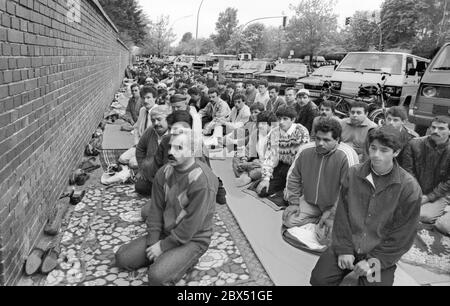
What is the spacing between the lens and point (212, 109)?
9.12 meters

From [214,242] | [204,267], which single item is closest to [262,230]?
[214,242]

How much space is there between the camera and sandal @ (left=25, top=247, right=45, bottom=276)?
3.02 m

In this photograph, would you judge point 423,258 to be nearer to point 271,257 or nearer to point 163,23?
point 271,257

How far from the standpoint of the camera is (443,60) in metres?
8.18

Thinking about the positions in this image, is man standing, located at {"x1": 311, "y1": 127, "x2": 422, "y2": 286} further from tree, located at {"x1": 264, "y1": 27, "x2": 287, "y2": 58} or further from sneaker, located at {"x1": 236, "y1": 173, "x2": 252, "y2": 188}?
tree, located at {"x1": 264, "y1": 27, "x2": 287, "y2": 58}

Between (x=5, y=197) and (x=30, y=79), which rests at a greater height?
(x=30, y=79)

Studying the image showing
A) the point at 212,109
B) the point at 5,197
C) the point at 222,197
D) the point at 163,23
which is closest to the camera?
the point at 5,197

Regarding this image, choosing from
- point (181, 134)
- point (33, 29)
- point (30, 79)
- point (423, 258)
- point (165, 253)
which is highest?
point (33, 29)

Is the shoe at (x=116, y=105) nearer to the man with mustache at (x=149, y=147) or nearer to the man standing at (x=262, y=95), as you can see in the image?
the man standing at (x=262, y=95)

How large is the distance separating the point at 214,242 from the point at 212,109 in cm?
574

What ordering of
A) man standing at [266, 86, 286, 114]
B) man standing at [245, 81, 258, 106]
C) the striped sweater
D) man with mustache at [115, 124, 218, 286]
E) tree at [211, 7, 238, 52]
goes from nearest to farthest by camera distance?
1. man with mustache at [115, 124, 218, 286]
2. the striped sweater
3. man standing at [266, 86, 286, 114]
4. man standing at [245, 81, 258, 106]
5. tree at [211, 7, 238, 52]

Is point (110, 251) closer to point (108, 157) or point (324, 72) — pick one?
point (108, 157)

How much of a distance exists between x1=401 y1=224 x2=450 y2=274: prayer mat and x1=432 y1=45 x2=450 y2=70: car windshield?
535 cm

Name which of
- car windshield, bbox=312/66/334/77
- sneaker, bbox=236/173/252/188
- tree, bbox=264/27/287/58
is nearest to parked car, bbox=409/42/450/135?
sneaker, bbox=236/173/252/188
